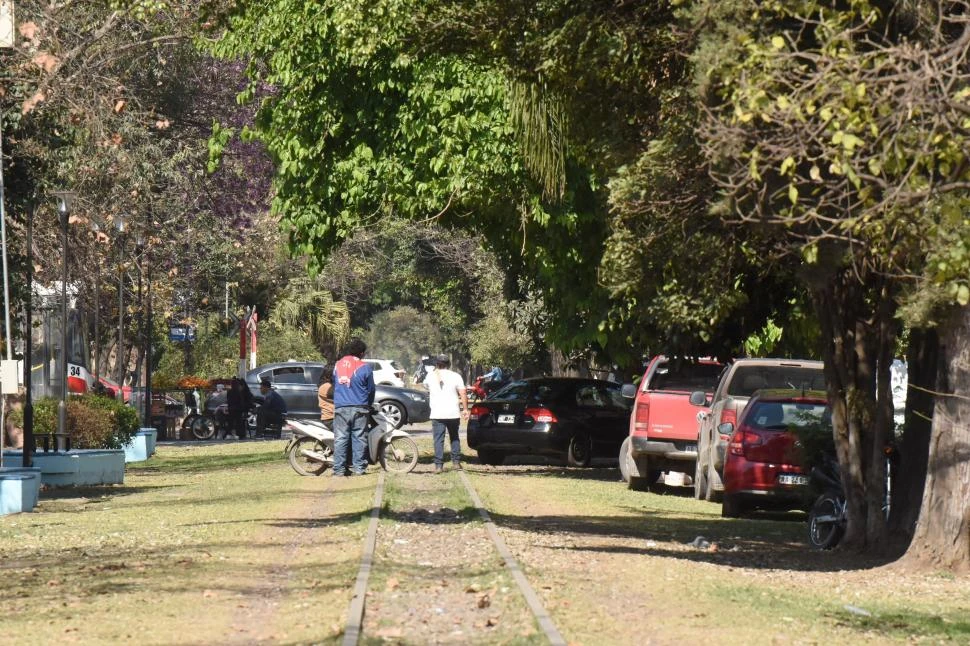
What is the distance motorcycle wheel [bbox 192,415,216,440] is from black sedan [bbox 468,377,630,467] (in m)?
14.3

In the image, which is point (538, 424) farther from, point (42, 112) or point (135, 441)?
point (42, 112)

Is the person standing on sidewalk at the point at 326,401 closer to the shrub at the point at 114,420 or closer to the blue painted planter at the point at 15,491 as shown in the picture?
the shrub at the point at 114,420

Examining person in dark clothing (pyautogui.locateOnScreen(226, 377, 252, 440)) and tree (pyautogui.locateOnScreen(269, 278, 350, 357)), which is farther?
tree (pyautogui.locateOnScreen(269, 278, 350, 357))

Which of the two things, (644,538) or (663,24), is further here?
(644,538)

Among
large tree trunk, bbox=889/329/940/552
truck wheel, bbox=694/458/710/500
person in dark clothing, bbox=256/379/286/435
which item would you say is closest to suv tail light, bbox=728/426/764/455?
large tree trunk, bbox=889/329/940/552

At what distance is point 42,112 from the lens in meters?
22.5

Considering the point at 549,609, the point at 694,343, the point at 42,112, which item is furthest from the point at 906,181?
the point at 42,112

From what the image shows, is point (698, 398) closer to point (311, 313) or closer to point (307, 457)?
point (307, 457)

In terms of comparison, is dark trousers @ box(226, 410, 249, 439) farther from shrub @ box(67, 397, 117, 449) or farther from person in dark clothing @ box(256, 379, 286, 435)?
shrub @ box(67, 397, 117, 449)

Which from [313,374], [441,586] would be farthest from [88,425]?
[313,374]

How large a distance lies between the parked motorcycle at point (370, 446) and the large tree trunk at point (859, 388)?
999cm

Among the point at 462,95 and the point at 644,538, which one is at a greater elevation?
the point at 462,95

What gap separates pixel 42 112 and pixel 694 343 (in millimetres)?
9897

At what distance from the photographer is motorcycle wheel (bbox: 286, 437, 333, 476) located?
81.4ft
